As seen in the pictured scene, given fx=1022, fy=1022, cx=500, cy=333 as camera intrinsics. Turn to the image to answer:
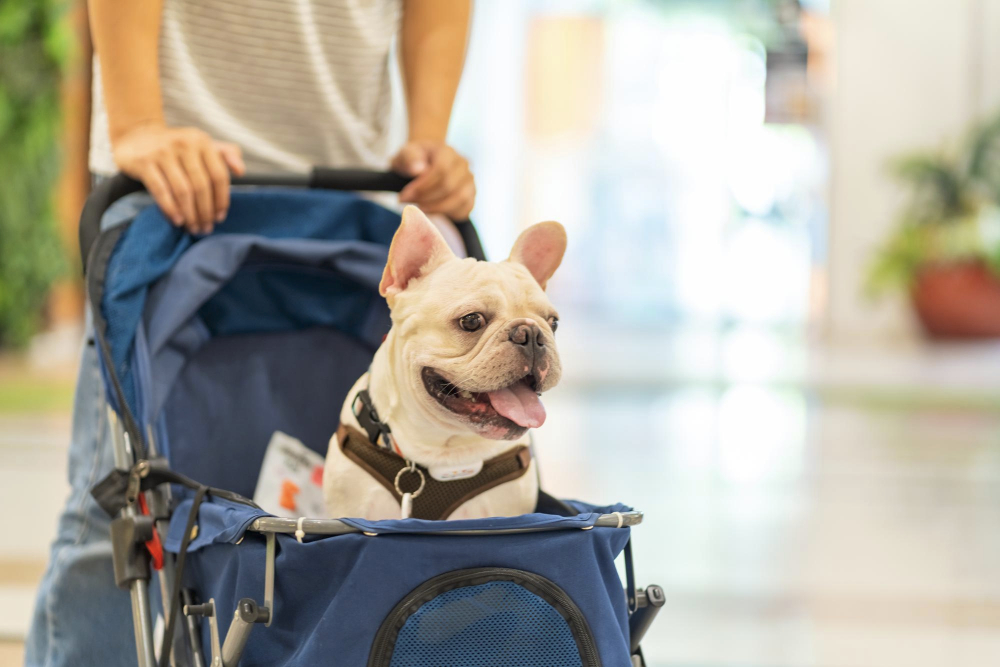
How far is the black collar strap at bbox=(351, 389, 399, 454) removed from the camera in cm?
130

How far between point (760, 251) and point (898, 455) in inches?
237

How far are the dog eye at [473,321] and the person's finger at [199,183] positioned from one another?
481 millimetres

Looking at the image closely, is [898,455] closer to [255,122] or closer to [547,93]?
[255,122]

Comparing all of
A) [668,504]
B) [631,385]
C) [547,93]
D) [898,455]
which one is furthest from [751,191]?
[668,504]

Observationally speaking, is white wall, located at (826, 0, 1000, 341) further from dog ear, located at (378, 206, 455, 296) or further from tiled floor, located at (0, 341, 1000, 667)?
dog ear, located at (378, 206, 455, 296)

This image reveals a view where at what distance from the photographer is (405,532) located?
1.01 m

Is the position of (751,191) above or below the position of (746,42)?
below

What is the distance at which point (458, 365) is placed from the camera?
3.84ft

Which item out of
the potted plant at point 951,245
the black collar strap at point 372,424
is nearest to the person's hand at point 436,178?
the black collar strap at point 372,424

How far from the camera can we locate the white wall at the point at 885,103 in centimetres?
887

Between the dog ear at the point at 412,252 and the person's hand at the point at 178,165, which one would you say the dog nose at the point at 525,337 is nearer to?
the dog ear at the point at 412,252

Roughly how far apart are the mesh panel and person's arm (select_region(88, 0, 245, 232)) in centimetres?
73

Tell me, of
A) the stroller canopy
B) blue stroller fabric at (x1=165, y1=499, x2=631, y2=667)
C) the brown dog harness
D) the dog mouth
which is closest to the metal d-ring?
the brown dog harness

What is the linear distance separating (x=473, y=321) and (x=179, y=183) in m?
0.51
